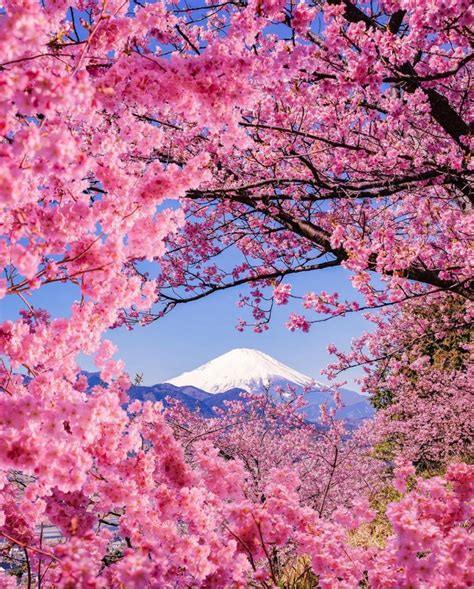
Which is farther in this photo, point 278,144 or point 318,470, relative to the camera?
point 318,470

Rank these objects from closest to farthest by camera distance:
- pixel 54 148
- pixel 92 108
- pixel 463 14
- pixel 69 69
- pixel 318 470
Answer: pixel 54 148 < pixel 92 108 < pixel 69 69 < pixel 463 14 < pixel 318 470

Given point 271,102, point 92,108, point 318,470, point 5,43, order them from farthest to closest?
point 318,470, point 271,102, point 92,108, point 5,43

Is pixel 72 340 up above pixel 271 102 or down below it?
below

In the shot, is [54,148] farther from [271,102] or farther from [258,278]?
[258,278]

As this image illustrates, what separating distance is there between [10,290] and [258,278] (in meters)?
4.68

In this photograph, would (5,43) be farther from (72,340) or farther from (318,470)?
(318,470)

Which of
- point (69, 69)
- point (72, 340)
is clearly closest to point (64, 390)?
point (72, 340)

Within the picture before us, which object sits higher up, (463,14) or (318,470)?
(463,14)

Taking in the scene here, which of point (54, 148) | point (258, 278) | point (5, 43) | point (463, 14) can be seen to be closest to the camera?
point (5, 43)

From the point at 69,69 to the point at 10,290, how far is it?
1387mm

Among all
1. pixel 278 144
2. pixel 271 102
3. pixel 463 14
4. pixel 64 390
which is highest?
pixel 271 102

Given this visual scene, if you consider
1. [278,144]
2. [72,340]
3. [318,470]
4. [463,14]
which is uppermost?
[278,144]

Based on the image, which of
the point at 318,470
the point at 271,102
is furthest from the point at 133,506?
the point at 318,470

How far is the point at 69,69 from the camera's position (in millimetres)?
2875
